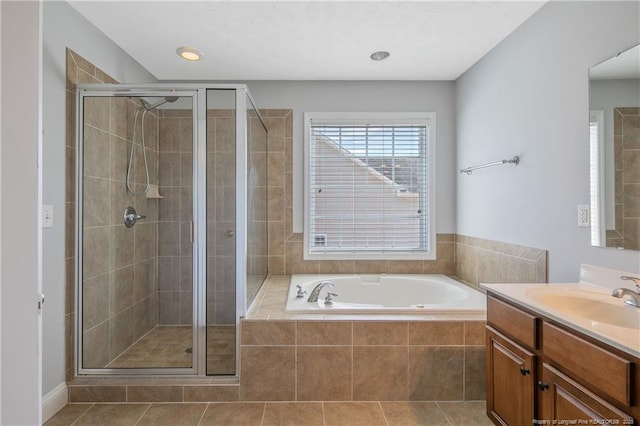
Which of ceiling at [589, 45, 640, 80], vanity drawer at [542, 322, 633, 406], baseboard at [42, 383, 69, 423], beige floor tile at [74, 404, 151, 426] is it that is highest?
ceiling at [589, 45, 640, 80]

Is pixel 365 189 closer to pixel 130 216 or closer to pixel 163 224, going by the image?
pixel 163 224

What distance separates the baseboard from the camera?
186cm

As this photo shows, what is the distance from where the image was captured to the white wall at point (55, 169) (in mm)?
1893

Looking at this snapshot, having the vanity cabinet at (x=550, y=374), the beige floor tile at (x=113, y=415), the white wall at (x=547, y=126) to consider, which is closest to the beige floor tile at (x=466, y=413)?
the vanity cabinet at (x=550, y=374)

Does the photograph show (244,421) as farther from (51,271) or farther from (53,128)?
(53,128)

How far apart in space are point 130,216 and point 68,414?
119cm

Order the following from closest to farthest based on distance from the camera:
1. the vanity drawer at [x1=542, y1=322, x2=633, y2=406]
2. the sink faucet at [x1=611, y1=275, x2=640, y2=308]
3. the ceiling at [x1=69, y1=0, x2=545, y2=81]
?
1. the vanity drawer at [x1=542, y1=322, x2=633, y2=406]
2. the sink faucet at [x1=611, y1=275, x2=640, y2=308]
3. the ceiling at [x1=69, y1=0, x2=545, y2=81]

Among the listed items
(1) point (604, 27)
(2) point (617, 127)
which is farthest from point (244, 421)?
(1) point (604, 27)

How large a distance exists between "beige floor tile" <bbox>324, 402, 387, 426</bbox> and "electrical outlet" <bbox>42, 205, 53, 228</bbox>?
1909mm

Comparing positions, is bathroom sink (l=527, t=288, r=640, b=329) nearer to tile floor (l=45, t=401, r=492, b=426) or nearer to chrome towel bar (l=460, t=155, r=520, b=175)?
tile floor (l=45, t=401, r=492, b=426)

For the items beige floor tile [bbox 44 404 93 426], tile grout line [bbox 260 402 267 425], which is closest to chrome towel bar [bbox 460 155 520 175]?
tile grout line [bbox 260 402 267 425]

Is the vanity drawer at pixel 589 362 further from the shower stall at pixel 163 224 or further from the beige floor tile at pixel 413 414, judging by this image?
the shower stall at pixel 163 224

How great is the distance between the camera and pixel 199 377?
82.8 inches

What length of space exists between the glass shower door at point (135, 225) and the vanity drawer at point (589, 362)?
193 cm
